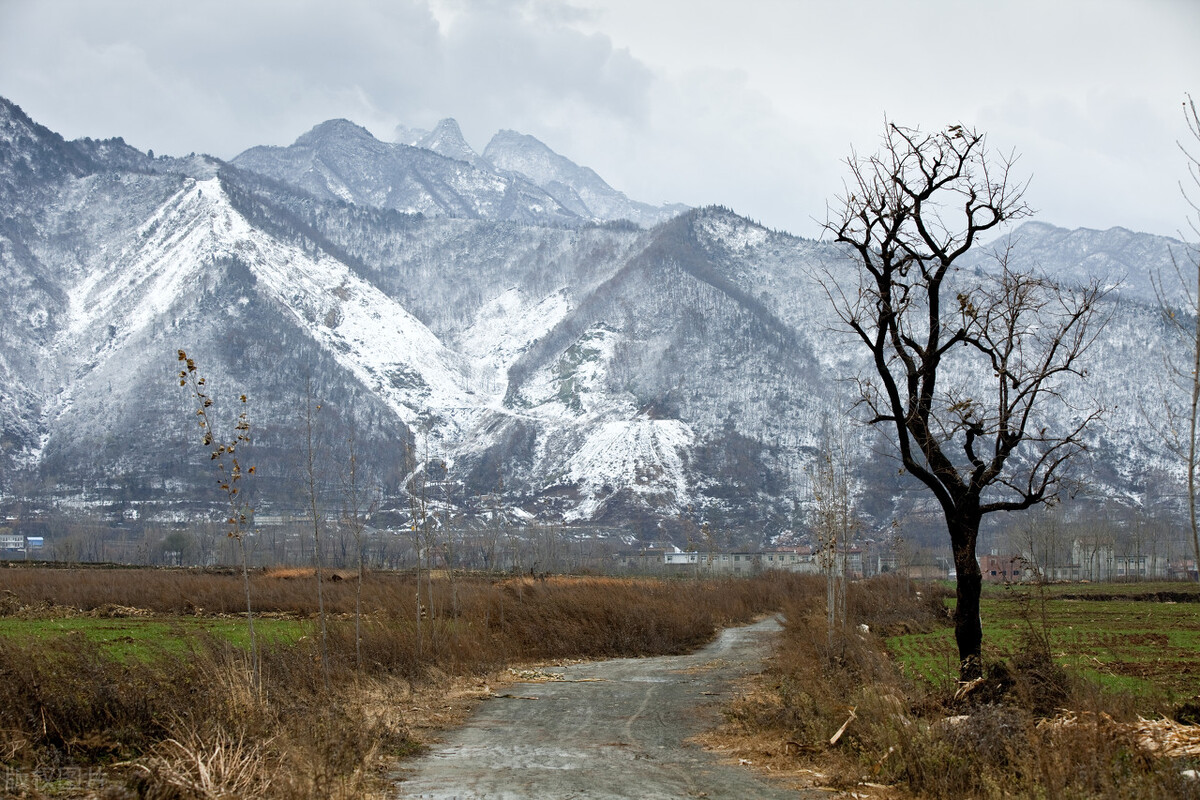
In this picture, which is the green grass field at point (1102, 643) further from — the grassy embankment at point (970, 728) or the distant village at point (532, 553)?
the distant village at point (532, 553)

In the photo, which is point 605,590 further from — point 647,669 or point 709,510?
point 709,510

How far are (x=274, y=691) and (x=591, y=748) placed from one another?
15.5ft

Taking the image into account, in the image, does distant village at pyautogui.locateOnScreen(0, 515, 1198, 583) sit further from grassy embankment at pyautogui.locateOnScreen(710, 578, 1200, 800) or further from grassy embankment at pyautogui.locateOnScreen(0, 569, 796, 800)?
grassy embankment at pyautogui.locateOnScreen(710, 578, 1200, 800)

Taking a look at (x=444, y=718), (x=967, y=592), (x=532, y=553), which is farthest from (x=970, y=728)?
(x=532, y=553)

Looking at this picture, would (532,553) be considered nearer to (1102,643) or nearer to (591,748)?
(1102,643)

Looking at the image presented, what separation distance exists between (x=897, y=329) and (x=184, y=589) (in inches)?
1856

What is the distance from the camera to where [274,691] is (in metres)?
14.7

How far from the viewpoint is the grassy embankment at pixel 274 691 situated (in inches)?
385

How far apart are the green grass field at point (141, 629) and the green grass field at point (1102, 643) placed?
59.7 ft

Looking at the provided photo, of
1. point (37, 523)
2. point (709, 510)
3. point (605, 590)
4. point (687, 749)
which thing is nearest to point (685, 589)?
point (605, 590)

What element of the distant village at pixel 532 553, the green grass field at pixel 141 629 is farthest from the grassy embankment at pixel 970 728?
the distant village at pixel 532 553

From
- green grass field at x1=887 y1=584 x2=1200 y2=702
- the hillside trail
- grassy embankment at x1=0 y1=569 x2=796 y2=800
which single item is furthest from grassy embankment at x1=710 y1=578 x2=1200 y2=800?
grassy embankment at x1=0 y1=569 x2=796 y2=800

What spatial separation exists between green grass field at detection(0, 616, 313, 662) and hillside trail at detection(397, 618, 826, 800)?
10.1m

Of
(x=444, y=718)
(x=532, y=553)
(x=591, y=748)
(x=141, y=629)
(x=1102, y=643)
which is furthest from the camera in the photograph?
(x=532, y=553)
